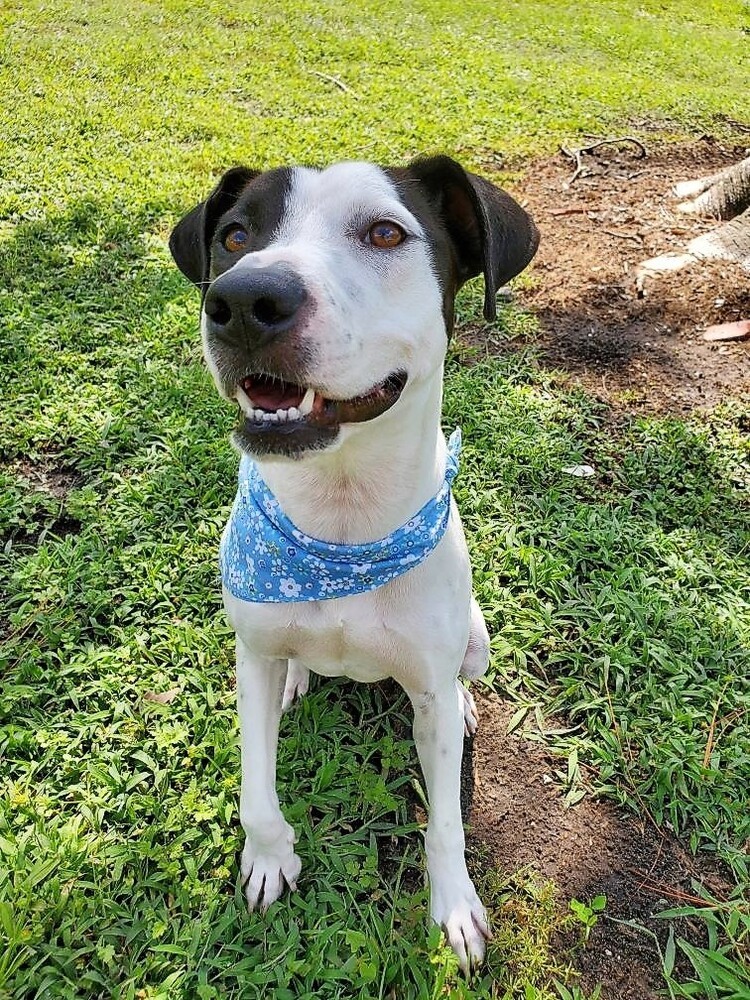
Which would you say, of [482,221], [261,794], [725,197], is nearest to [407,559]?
[261,794]

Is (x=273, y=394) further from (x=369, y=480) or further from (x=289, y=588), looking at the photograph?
(x=289, y=588)

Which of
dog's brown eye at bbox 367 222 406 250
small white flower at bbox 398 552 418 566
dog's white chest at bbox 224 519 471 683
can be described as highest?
dog's brown eye at bbox 367 222 406 250

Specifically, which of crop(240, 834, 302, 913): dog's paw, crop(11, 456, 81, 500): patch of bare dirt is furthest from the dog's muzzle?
crop(11, 456, 81, 500): patch of bare dirt

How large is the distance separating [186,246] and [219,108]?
6.77 meters

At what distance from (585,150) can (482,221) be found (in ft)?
20.0

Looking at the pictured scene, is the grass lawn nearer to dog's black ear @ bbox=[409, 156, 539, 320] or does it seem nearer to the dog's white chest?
the dog's white chest

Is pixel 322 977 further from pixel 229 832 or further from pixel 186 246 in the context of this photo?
pixel 186 246

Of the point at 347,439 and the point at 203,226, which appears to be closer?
the point at 347,439

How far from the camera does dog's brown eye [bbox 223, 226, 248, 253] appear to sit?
91.8 inches

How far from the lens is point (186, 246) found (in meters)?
2.63

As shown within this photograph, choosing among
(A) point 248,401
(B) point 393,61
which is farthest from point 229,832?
(B) point 393,61

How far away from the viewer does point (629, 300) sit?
18.0 ft

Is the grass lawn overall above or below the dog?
below

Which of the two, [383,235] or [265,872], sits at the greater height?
[383,235]
